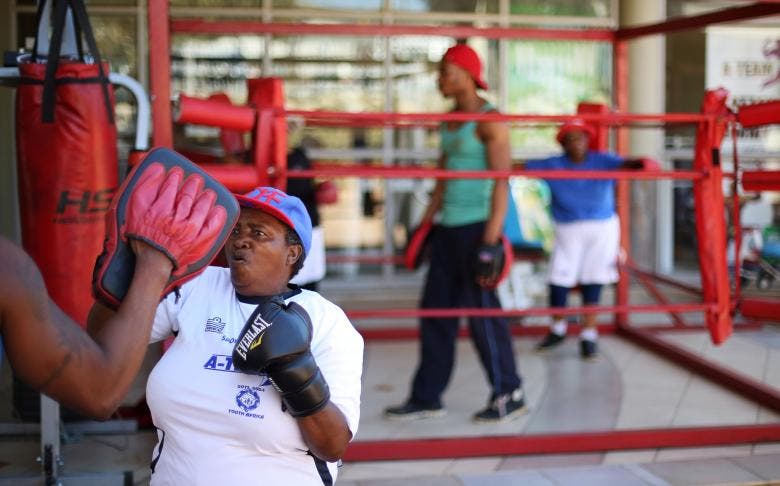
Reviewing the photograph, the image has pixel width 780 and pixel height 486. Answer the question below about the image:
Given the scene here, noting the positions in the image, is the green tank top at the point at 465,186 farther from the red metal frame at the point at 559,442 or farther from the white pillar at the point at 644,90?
the white pillar at the point at 644,90

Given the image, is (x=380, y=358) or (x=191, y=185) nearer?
(x=191, y=185)

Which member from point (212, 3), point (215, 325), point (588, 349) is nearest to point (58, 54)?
point (215, 325)

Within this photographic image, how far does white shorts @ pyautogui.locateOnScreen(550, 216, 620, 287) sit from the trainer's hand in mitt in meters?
1.70

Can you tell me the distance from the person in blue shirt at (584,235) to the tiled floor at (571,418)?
1.16ft

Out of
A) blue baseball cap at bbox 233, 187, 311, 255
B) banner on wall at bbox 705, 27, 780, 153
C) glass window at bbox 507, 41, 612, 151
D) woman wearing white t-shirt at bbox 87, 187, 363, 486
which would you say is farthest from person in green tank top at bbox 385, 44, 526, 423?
banner on wall at bbox 705, 27, 780, 153

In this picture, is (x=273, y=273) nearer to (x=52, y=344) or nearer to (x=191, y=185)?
(x=191, y=185)

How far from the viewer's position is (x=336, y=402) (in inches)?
80.8

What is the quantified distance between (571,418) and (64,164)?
104 inches

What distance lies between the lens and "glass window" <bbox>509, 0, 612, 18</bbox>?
8.29 metres

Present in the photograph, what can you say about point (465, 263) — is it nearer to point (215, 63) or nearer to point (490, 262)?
point (490, 262)

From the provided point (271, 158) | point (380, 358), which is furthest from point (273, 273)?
point (380, 358)

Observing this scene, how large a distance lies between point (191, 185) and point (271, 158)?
7.12ft

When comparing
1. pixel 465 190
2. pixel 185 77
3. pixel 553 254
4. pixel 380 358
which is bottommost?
pixel 380 358

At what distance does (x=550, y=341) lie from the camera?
598 cm
